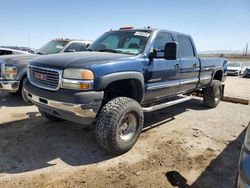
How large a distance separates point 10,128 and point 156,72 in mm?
3067

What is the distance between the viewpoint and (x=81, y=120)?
11.1 ft

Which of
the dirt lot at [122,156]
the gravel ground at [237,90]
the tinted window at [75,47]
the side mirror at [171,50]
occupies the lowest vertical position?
the gravel ground at [237,90]

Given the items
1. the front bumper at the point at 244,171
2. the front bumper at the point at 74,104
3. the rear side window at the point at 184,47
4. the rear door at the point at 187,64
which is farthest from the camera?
the rear side window at the point at 184,47

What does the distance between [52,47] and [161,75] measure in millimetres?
4773

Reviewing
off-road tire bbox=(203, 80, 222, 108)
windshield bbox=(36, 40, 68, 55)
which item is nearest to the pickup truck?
off-road tire bbox=(203, 80, 222, 108)

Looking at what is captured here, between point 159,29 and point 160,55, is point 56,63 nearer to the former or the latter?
point 160,55

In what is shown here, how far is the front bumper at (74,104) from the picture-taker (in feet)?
10.6

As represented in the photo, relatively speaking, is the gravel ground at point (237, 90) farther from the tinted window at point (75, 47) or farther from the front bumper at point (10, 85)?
the front bumper at point (10, 85)

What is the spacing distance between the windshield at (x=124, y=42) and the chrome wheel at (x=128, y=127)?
1.15 metres

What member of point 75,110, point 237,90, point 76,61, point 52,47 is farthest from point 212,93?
point 237,90

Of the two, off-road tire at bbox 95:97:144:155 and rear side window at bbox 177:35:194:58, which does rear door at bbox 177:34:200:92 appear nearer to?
rear side window at bbox 177:35:194:58

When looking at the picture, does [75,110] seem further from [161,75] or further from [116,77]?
[161,75]

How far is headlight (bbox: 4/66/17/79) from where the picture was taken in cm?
626

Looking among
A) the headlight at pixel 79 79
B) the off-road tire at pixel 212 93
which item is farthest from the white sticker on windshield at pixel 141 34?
the off-road tire at pixel 212 93
